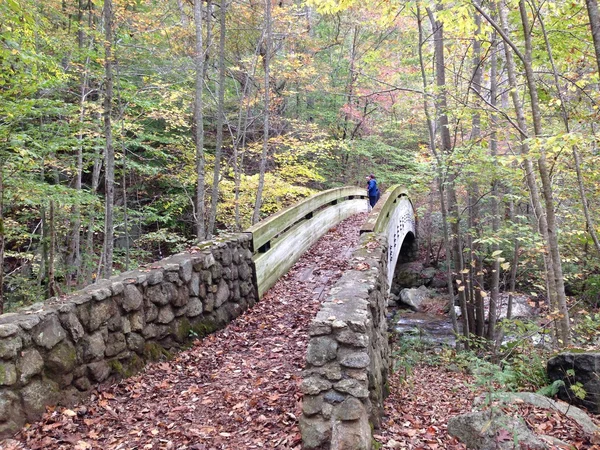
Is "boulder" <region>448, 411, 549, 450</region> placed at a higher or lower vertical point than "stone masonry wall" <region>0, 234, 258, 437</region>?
lower

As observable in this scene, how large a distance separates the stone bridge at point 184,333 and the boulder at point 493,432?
0.73 m

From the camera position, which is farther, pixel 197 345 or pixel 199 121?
pixel 199 121

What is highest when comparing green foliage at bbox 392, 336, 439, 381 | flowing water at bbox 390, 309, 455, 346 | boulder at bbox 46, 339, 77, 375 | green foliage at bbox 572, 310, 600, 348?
boulder at bbox 46, 339, 77, 375

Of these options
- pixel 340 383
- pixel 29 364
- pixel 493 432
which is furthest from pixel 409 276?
pixel 29 364

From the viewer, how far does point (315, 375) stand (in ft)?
10.2

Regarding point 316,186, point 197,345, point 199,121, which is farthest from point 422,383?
point 316,186

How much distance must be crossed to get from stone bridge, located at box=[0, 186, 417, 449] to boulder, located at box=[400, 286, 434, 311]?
10105 millimetres

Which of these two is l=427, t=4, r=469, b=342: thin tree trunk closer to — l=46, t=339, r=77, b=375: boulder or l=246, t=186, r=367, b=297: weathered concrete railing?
l=246, t=186, r=367, b=297: weathered concrete railing

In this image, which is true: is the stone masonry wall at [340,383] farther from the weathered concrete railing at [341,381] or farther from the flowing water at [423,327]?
the flowing water at [423,327]

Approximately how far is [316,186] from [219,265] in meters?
13.5

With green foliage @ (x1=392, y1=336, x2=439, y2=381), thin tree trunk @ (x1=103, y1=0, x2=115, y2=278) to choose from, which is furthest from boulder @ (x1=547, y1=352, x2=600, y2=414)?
thin tree trunk @ (x1=103, y1=0, x2=115, y2=278)

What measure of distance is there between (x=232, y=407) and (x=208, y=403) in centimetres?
27

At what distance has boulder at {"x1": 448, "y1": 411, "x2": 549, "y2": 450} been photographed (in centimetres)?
310

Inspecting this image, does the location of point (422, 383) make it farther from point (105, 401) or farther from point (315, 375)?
point (105, 401)
